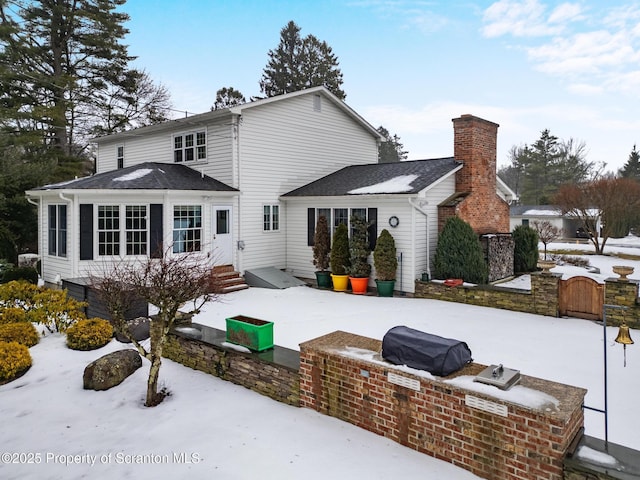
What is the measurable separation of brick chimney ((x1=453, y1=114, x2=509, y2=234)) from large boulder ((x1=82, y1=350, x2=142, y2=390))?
10.3 meters

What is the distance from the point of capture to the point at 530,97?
67.3 feet

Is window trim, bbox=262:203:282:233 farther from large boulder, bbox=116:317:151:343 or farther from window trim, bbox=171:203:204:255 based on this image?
large boulder, bbox=116:317:151:343

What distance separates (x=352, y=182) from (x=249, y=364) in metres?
10.0

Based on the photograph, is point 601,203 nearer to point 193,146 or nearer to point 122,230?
point 193,146

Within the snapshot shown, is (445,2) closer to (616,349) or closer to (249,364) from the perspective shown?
(616,349)

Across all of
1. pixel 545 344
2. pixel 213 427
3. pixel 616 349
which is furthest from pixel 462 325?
pixel 213 427

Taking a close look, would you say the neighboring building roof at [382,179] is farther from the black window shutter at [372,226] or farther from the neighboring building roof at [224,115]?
the neighboring building roof at [224,115]

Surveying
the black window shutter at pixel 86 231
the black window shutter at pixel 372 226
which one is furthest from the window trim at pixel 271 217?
the black window shutter at pixel 86 231

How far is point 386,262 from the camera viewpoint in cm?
1280

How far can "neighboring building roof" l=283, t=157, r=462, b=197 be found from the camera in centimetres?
1328

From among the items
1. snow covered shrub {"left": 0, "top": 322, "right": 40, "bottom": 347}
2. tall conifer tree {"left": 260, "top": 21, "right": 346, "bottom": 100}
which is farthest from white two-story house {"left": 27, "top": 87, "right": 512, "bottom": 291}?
tall conifer tree {"left": 260, "top": 21, "right": 346, "bottom": 100}

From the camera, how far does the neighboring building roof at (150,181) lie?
12806 mm

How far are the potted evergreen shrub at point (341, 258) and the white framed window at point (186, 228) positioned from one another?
4.39 m

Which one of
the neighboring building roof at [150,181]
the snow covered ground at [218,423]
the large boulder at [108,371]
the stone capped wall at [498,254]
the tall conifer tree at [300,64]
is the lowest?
the snow covered ground at [218,423]
